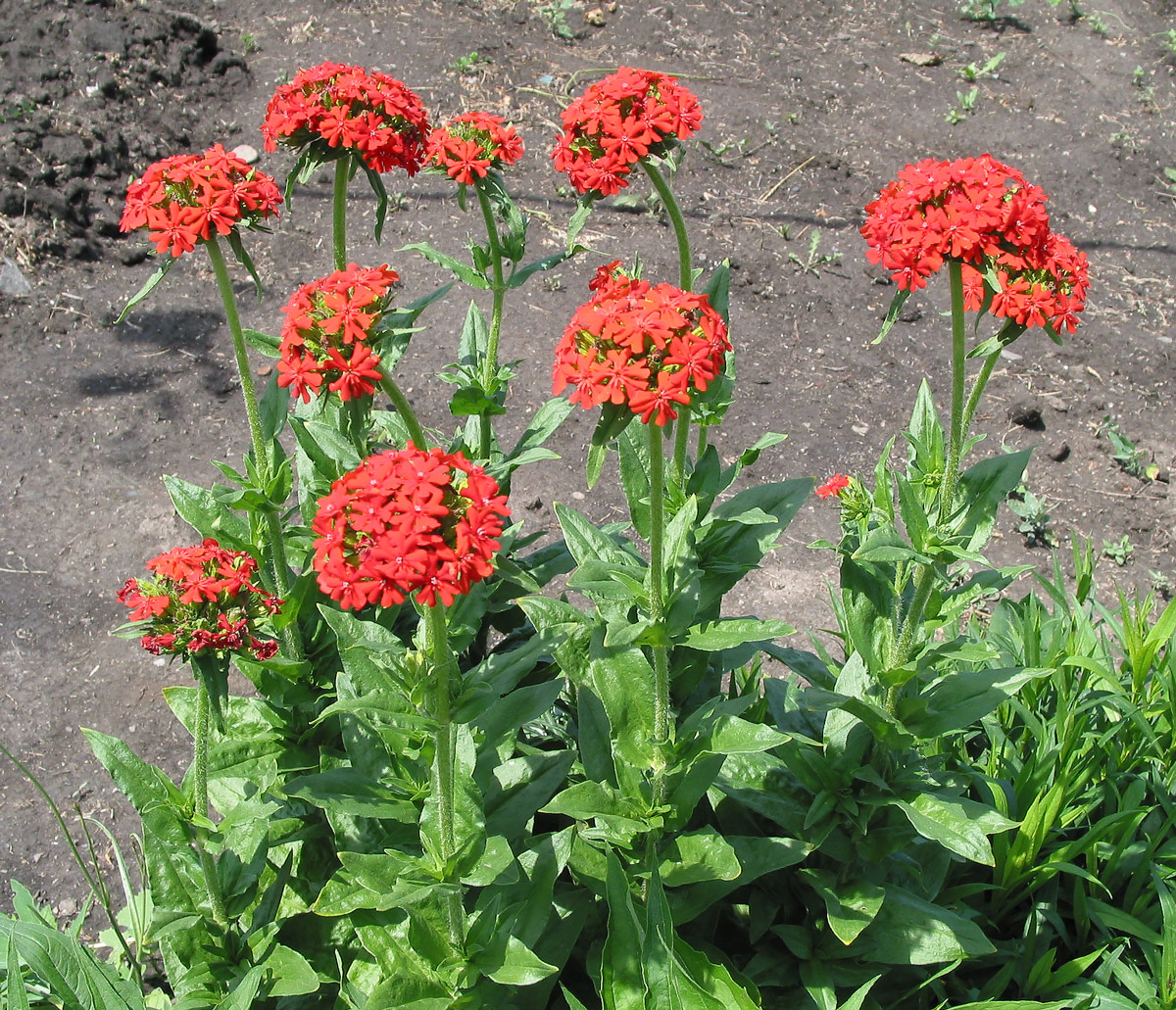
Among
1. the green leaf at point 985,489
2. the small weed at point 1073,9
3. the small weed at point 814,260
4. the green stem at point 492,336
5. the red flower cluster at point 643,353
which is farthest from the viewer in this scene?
the small weed at point 1073,9

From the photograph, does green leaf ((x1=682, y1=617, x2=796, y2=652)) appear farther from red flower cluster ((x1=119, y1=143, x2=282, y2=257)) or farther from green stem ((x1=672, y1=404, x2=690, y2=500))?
red flower cluster ((x1=119, y1=143, x2=282, y2=257))

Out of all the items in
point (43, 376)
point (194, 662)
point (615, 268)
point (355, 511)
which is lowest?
point (43, 376)

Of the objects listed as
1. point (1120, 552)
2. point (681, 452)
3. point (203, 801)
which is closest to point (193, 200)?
point (681, 452)

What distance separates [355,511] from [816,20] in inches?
314

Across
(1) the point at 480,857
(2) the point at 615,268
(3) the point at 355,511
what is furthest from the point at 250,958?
(2) the point at 615,268

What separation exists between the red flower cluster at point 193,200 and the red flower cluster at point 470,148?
1.70ft

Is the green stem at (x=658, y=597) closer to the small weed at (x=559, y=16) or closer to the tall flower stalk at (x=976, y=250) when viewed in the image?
the tall flower stalk at (x=976, y=250)

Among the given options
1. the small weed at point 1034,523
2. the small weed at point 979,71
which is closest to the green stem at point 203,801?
the small weed at point 1034,523

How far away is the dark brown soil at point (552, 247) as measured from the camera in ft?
15.5

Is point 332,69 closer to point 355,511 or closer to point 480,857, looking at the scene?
point 355,511

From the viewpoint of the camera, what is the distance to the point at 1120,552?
492cm

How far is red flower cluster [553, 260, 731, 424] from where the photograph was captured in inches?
79.8

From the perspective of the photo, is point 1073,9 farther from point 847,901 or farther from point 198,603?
point 198,603

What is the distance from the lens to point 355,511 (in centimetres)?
198
